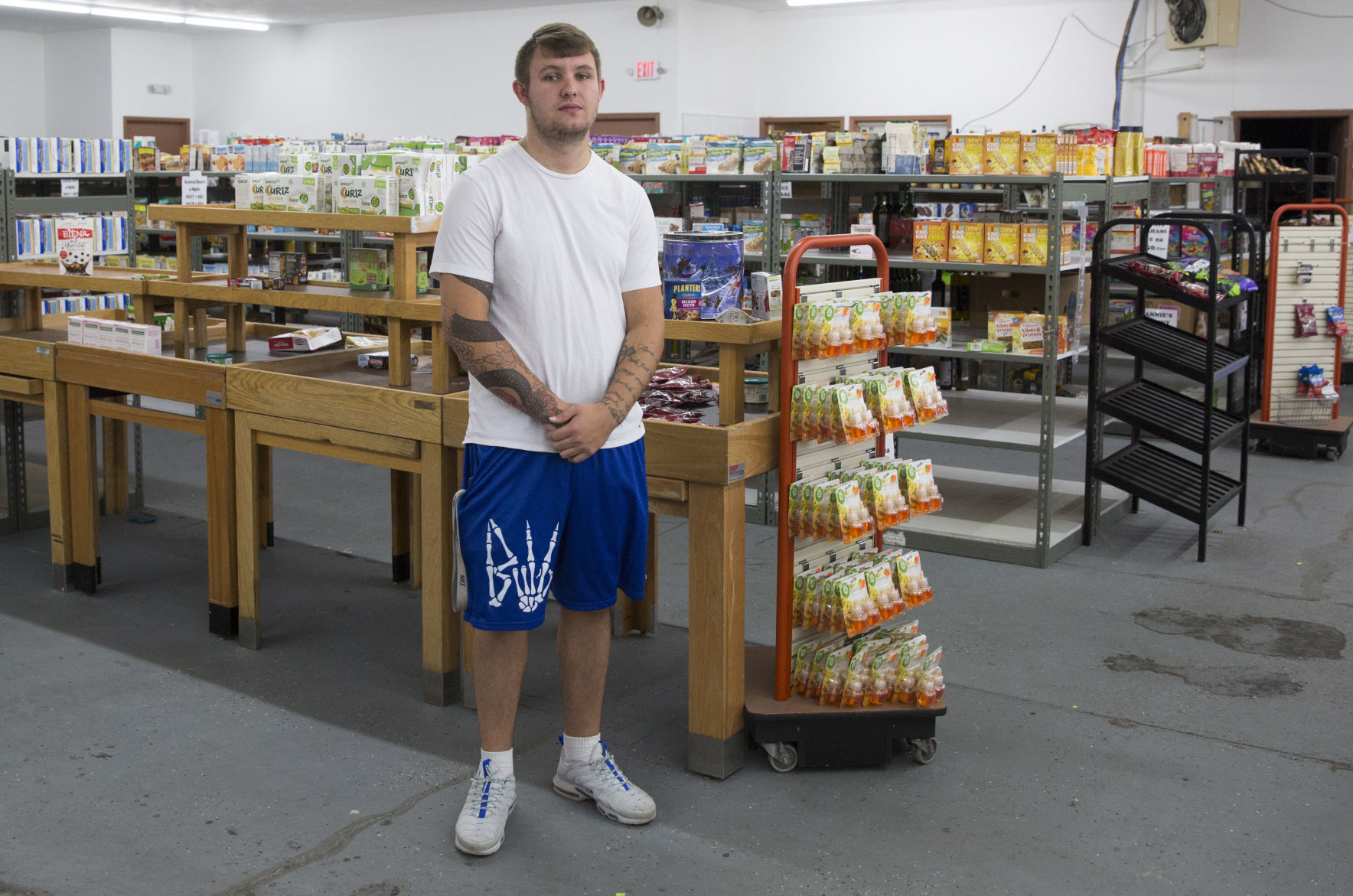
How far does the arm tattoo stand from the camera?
8.64 feet

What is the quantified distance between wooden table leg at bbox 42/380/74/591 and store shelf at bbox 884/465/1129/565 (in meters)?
3.07

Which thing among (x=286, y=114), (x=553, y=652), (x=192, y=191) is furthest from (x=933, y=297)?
(x=286, y=114)

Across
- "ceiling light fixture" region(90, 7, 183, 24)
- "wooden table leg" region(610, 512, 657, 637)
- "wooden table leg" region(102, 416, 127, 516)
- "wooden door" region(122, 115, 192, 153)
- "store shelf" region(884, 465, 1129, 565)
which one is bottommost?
"wooden table leg" region(610, 512, 657, 637)

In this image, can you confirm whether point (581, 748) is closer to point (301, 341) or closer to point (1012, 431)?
point (301, 341)

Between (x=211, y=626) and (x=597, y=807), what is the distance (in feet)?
5.77

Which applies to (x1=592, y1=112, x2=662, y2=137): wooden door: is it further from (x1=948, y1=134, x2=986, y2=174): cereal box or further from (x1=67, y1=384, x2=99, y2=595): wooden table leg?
(x1=67, y1=384, x2=99, y2=595): wooden table leg

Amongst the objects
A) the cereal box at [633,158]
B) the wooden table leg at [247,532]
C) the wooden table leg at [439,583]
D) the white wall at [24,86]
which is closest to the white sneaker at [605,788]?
the wooden table leg at [439,583]

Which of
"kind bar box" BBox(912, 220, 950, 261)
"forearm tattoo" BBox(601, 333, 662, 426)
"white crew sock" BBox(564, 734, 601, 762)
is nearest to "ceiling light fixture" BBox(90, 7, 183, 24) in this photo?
"kind bar box" BBox(912, 220, 950, 261)

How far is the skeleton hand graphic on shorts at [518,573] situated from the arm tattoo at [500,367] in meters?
0.26

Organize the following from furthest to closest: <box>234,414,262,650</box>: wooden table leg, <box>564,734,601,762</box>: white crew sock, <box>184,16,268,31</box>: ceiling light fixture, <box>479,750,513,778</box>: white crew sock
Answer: <box>184,16,268,31</box>: ceiling light fixture
<box>234,414,262,650</box>: wooden table leg
<box>564,734,601,762</box>: white crew sock
<box>479,750,513,778</box>: white crew sock

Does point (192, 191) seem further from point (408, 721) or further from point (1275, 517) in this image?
point (1275, 517)

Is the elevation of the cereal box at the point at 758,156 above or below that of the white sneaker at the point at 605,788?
above

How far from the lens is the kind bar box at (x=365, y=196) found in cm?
360

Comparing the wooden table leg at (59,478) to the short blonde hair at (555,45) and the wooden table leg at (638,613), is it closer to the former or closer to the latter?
the wooden table leg at (638,613)
